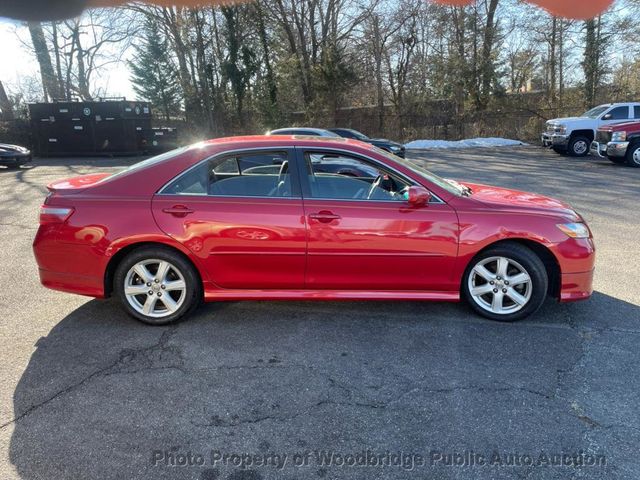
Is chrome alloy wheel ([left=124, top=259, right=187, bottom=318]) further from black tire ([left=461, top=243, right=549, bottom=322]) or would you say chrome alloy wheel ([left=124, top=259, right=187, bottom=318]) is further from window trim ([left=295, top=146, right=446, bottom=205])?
black tire ([left=461, top=243, right=549, bottom=322])

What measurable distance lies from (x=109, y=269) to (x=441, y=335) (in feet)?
9.09

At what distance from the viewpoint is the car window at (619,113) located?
52.9ft

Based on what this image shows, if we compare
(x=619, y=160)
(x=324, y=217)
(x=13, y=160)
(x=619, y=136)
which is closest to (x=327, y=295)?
(x=324, y=217)

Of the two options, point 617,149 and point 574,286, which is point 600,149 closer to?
point 617,149

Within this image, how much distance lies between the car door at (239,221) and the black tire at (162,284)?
6.0 inches

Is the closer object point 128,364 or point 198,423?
point 198,423

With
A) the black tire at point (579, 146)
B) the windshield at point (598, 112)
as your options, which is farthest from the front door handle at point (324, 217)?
the windshield at point (598, 112)

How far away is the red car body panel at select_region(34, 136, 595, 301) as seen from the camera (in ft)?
11.6

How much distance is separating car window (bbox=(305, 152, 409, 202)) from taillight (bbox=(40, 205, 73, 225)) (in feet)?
6.56

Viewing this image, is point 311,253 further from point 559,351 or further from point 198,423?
point 559,351

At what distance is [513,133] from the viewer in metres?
25.4

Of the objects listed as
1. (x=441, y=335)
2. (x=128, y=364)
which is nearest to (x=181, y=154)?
(x=128, y=364)

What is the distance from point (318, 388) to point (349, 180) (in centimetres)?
173

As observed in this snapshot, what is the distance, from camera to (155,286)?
3623mm
